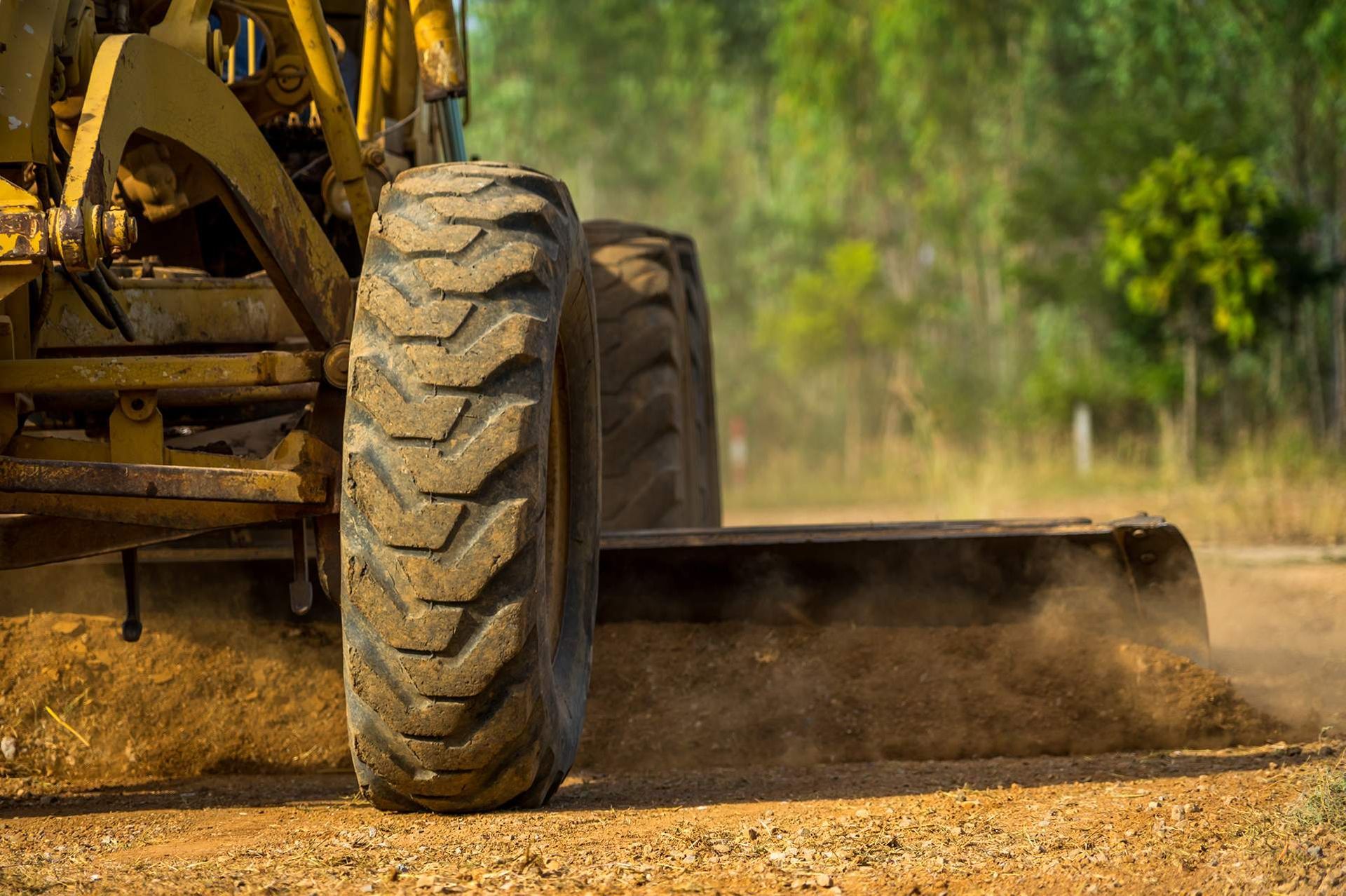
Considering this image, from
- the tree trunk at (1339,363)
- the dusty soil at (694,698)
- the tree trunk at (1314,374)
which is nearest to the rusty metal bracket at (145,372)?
the dusty soil at (694,698)

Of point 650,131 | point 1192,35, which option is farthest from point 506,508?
point 650,131

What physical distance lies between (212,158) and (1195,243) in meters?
16.2

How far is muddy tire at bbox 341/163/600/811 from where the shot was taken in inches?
133

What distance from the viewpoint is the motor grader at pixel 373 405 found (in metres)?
3.39

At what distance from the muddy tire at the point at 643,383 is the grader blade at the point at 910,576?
1.06 metres

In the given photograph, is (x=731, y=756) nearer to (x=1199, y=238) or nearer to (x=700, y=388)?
(x=700, y=388)

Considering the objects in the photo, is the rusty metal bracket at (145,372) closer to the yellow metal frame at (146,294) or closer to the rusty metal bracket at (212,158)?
the yellow metal frame at (146,294)

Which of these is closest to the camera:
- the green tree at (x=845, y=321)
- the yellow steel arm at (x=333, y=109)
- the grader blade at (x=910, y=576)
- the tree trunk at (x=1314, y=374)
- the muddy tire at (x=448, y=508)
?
the muddy tire at (x=448, y=508)

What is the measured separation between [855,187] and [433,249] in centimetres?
3349

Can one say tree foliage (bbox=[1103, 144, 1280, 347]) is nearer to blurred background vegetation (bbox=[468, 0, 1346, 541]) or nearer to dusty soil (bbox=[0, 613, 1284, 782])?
blurred background vegetation (bbox=[468, 0, 1346, 541])

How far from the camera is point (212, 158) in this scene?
3607 millimetres

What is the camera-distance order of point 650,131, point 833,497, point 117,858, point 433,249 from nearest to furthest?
point 117,858
point 433,249
point 833,497
point 650,131

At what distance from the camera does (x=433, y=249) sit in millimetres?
3539

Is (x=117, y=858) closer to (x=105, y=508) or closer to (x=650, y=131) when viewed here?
(x=105, y=508)
